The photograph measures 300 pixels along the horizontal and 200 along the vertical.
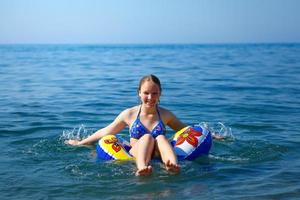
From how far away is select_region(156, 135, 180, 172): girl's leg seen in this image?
5.55m

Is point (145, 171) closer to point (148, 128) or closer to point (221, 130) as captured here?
point (148, 128)

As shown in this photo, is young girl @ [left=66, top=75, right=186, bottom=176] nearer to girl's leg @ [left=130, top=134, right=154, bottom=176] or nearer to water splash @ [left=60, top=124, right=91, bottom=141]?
girl's leg @ [left=130, top=134, right=154, bottom=176]

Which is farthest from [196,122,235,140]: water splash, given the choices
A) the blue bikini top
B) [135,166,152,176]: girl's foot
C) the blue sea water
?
[135,166,152,176]: girl's foot

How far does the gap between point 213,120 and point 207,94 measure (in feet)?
14.1

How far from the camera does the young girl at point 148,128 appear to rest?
562 centimetres

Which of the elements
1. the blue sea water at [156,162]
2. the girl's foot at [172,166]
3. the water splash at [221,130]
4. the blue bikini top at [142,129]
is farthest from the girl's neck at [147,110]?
the water splash at [221,130]

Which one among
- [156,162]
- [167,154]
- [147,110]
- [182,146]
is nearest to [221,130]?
[182,146]

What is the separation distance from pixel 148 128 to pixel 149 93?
1.86 feet

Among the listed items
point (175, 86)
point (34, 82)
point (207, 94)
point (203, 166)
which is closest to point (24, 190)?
point (203, 166)

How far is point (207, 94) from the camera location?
14.2 metres

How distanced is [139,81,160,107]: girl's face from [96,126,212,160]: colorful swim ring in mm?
639

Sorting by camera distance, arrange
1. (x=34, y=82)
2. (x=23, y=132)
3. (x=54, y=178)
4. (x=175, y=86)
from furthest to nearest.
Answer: (x=34, y=82) → (x=175, y=86) → (x=23, y=132) → (x=54, y=178)

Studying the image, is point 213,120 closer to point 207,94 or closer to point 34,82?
point 207,94

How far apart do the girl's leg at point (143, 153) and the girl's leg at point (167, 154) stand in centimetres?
11
